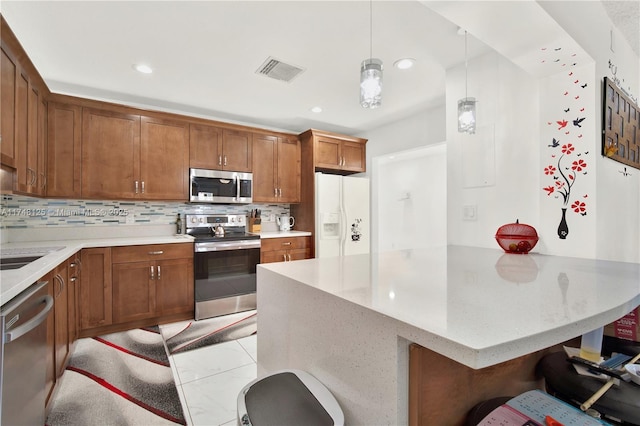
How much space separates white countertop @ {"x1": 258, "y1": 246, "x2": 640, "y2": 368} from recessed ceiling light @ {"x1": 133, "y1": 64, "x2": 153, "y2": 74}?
2282 millimetres

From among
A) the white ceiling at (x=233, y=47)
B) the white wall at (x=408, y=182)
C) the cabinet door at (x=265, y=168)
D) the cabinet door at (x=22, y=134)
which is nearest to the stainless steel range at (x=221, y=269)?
the cabinet door at (x=265, y=168)

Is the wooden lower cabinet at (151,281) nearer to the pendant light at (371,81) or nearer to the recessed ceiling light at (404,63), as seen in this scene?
the pendant light at (371,81)

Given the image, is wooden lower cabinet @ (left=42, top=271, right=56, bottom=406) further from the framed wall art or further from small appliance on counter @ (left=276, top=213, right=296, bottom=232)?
the framed wall art

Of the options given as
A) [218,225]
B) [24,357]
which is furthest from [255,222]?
[24,357]

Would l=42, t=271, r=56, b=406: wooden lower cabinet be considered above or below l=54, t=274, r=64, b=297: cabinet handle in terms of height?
below

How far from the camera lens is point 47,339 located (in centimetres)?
155

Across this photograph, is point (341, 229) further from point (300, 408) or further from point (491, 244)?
point (300, 408)

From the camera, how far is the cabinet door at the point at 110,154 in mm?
2910

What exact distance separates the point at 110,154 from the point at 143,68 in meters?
1.01

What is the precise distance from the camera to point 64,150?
9.20 ft

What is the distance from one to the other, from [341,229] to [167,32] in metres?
2.87

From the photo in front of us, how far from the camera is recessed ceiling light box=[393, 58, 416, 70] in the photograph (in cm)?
244

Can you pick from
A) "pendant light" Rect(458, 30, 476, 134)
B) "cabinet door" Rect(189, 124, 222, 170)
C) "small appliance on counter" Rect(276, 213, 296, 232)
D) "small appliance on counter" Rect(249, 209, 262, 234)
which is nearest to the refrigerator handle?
"small appliance on counter" Rect(276, 213, 296, 232)

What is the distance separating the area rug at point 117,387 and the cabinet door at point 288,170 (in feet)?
7.48
